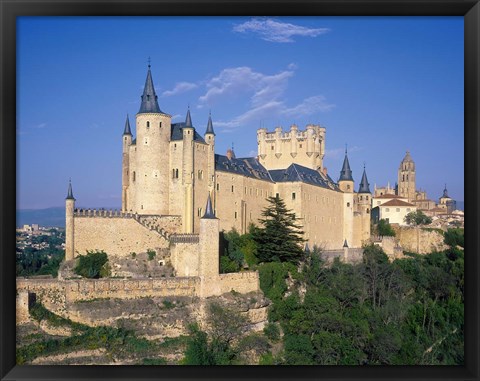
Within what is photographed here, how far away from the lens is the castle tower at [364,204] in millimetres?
38531

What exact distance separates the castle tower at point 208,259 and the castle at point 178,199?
0.03 m

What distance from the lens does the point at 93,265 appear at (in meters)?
22.1

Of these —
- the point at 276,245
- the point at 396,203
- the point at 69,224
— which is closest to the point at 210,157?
the point at 276,245

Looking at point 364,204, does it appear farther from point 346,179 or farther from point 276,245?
point 276,245

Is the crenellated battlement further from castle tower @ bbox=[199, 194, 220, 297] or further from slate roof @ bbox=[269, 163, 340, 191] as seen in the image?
castle tower @ bbox=[199, 194, 220, 297]

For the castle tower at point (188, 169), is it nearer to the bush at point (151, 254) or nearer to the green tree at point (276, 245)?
the bush at point (151, 254)

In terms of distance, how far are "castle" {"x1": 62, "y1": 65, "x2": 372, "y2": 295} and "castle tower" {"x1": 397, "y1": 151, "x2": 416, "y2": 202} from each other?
1099 inches

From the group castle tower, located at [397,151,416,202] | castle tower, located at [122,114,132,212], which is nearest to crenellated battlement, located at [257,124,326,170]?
castle tower, located at [122,114,132,212]

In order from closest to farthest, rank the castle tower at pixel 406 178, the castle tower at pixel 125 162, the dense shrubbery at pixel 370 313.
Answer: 1. the dense shrubbery at pixel 370 313
2. the castle tower at pixel 125 162
3. the castle tower at pixel 406 178

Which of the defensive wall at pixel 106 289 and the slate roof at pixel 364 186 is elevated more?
the slate roof at pixel 364 186
